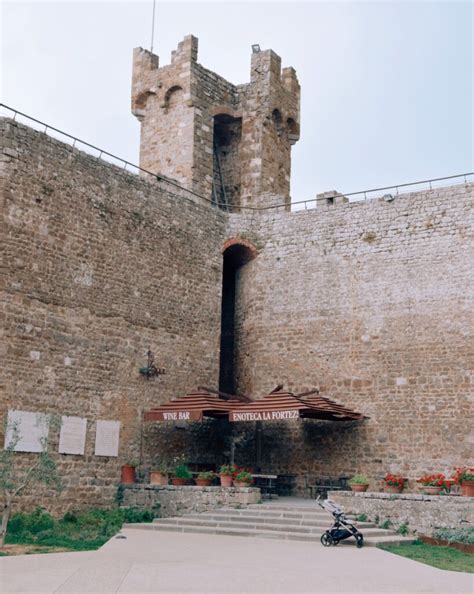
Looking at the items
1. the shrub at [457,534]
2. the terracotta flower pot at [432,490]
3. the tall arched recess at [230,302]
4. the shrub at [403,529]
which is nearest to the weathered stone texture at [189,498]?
the shrub at [403,529]

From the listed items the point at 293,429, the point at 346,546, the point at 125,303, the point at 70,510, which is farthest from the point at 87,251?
the point at 346,546

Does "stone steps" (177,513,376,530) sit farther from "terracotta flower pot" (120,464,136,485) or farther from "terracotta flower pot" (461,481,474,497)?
"terracotta flower pot" (120,464,136,485)

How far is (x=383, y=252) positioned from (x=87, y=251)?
6325mm

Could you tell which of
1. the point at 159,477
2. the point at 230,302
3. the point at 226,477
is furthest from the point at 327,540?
the point at 230,302

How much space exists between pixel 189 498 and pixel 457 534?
4.90 meters

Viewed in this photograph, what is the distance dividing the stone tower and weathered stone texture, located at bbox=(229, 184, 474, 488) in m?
2.34

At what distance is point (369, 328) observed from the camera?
1719 cm

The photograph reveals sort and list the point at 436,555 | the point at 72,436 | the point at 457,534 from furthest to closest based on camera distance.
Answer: the point at 72,436 → the point at 457,534 → the point at 436,555

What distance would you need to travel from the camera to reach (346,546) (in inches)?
446

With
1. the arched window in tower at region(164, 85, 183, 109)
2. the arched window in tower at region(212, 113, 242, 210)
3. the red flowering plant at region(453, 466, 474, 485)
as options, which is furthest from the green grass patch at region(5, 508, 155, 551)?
the arched window in tower at region(164, 85, 183, 109)

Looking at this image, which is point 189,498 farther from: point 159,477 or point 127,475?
point 127,475

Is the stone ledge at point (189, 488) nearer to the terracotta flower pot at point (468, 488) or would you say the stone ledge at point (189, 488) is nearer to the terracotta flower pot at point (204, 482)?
the terracotta flower pot at point (204, 482)

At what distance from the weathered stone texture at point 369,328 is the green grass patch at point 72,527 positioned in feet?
14.5

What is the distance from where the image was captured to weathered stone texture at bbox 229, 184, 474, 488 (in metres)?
16.1
